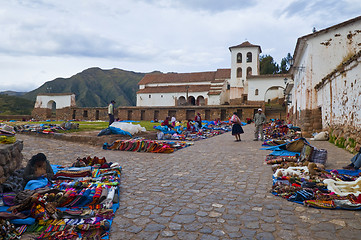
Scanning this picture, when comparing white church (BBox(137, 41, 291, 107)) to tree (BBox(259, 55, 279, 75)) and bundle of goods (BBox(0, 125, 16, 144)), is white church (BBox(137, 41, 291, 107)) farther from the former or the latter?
bundle of goods (BBox(0, 125, 16, 144))

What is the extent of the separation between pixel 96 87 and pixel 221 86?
7916 cm

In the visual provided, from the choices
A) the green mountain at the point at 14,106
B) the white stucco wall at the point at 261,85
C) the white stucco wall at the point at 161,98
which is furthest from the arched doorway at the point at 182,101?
the green mountain at the point at 14,106

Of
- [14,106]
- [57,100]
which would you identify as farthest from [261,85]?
[14,106]

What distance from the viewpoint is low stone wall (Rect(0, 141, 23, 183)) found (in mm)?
4395

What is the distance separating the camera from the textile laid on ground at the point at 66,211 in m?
3.07

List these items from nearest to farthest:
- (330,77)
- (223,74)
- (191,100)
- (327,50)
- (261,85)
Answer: (330,77) < (327,50) < (261,85) < (223,74) < (191,100)

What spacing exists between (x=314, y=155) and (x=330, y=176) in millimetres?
1350

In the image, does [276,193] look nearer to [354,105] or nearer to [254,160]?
[254,160]

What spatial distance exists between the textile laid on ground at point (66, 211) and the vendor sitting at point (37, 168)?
0.44 m

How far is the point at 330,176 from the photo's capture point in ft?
17.5

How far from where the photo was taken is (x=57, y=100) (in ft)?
132

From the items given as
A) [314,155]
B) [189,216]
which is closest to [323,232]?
[189,216]

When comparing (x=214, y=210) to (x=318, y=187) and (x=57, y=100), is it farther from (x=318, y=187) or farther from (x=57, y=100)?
(x=57, y=100)

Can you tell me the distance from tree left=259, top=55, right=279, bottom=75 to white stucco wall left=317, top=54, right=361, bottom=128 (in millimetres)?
44673
